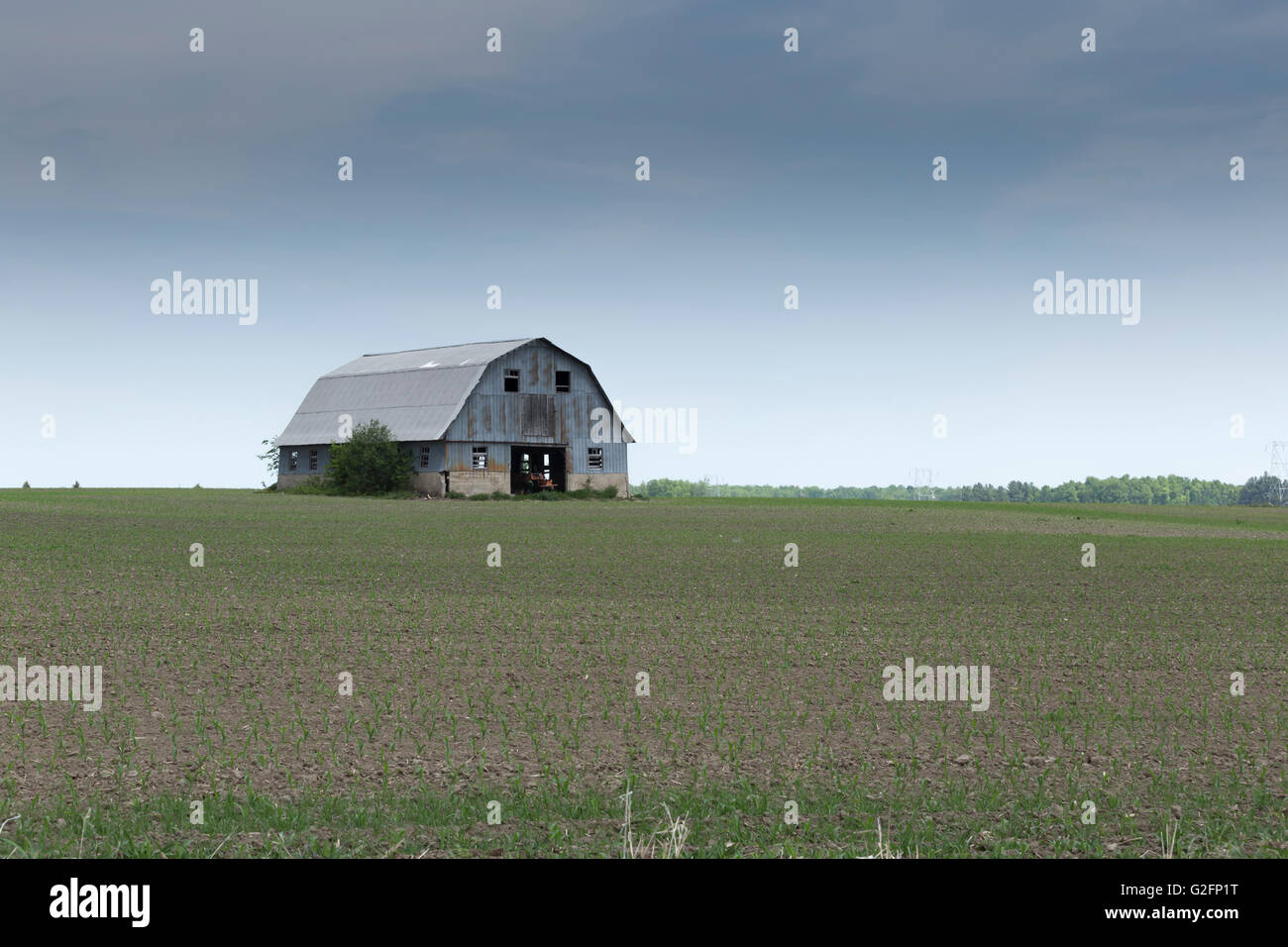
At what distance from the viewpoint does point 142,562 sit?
2559 cm

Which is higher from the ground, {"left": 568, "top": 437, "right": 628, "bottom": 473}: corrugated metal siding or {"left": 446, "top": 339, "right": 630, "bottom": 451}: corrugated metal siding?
{"left": 446, "top": 339, "right": 630, "bottom": 451}: corrugated metal siding

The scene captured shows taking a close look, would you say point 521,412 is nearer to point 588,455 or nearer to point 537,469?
point 537,469

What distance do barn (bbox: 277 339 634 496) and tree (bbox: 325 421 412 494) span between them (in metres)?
1.21

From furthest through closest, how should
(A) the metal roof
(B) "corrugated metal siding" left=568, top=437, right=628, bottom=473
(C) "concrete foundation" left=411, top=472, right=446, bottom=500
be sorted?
(B) "corrugated metal siding" left=568, top=437, right=628, bottom=473 < (A) the metal roof < (C) "concrete foundation" left=411, top=472, right=446, bottom=500

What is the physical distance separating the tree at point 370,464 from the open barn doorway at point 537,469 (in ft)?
21.1

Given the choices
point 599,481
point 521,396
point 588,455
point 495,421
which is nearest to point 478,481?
point 495,421


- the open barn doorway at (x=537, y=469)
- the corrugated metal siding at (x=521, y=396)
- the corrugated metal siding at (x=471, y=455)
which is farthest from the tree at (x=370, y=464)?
the open barn doorway at (x=537, y=469)

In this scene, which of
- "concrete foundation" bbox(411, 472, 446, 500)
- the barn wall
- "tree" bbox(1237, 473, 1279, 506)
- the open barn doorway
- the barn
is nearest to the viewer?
"concrete foundation" bbox(411, 472, 446, 500)

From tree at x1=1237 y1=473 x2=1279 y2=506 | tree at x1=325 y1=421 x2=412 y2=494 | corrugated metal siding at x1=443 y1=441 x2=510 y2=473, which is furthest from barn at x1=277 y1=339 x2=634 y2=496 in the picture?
tree at x1=1237 y1=473 x2=1279 y2=506

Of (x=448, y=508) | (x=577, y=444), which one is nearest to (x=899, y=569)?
(x=448, y=508)

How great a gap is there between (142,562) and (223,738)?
53.8 ft

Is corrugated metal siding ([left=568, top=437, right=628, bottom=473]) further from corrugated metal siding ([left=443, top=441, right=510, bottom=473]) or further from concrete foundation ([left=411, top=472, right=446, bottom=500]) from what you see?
concrete foundation ([left=411, top=472, right=446, bottom=500])

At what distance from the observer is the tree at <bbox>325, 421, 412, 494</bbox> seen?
68062 millimetres

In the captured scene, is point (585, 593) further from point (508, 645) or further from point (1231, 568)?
point (1231, 568)
